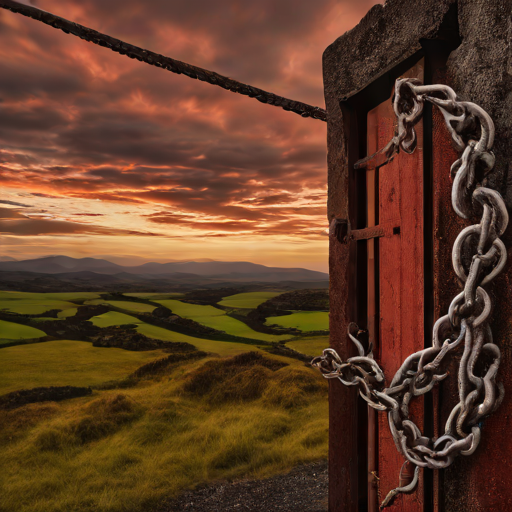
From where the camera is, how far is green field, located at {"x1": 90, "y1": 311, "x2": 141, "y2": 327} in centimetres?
958

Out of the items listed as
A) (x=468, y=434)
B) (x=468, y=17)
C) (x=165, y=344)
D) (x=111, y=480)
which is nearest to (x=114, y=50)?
(x=468, y=17)

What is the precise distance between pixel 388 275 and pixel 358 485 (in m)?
1.20

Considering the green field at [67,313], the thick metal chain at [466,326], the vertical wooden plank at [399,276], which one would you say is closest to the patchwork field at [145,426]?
the green field at [67,313]

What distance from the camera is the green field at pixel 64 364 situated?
22.1 ft

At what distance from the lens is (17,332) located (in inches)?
332

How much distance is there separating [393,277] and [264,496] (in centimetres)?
334

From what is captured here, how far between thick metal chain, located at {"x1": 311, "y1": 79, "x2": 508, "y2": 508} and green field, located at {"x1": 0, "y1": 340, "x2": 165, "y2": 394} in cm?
700

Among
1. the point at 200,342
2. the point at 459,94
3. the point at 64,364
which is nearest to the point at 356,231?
the point at 459,94

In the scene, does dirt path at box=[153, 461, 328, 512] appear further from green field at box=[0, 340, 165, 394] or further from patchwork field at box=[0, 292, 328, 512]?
green field at box=[0, 340, 165, 394]

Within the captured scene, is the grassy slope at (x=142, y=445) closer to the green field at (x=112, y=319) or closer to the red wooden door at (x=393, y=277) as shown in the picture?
the red wooden door at (x=393, y=277)

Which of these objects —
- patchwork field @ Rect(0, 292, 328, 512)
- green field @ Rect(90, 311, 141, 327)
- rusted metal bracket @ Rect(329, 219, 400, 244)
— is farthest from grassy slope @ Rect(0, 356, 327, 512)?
rusted metal bracket @ Rect(329, 219, 400, 244)

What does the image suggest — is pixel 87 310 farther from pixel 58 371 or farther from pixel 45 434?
pixel 45 434

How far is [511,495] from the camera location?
1146 millimetres

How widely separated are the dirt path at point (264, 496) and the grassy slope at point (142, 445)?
0.20 metres
